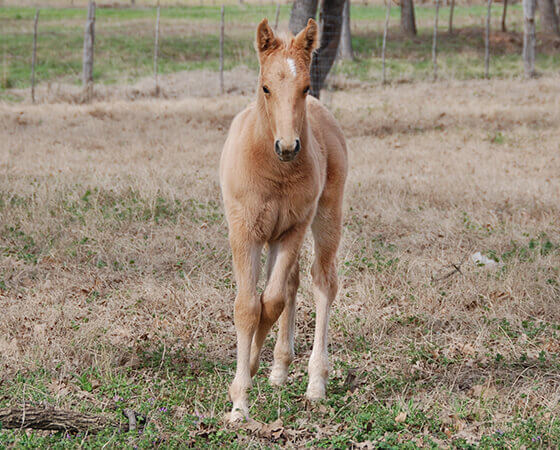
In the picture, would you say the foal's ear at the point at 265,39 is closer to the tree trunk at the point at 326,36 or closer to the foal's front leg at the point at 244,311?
the foal's front leg at the point at 244,311

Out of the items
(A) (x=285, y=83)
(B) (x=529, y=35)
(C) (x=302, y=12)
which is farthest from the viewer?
(B) (x=529, y=35)

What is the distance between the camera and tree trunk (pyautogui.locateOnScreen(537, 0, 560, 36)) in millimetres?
32438

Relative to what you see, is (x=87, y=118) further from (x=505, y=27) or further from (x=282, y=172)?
(x=505, y=27)

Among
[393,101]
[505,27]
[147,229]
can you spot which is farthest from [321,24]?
[505,27]

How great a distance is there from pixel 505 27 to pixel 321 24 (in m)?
24.1

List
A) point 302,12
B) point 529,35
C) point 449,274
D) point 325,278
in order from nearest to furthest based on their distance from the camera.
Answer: point 325,278
point 449,274
point 302,12
point 529,35

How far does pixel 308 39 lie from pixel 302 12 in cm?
882

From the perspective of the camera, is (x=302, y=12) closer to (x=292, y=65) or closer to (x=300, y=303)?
(x=300, y=303)

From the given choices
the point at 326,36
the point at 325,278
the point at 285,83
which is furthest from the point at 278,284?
the point at 326,36

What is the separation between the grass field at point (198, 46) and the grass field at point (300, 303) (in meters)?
11.6

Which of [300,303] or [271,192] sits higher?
[271,192]

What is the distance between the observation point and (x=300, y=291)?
19.8 ft

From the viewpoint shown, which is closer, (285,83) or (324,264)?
(285,83)

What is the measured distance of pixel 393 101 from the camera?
16.5 meters
